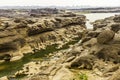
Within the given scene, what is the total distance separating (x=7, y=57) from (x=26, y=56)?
470 cm

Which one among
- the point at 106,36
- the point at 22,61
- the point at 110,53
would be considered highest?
the point at 106,36

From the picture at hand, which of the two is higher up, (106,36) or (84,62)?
(106,36)

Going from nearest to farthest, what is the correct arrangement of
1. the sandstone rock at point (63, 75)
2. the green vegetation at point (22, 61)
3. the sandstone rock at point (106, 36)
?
the sandstone rock at point (63, 75), the sandstone rock at point (106, 36), the green vegetation at point (22, 61)

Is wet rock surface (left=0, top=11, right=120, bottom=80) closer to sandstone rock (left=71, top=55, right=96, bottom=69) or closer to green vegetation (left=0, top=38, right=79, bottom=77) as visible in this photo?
sandstone rock (left=71, top=55, right=96, bottom=69)

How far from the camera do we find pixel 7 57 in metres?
65.5

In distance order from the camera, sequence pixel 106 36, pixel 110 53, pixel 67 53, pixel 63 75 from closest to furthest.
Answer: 1. pixel 63 75
2. pixel 110 53
3. pixel 106 36
4. pixel 67 53

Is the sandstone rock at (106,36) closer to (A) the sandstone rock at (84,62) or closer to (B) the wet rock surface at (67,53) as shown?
(B) the wet rock surface at (67,53)

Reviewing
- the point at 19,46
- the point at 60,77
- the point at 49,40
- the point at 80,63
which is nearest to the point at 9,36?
the point at 19,46

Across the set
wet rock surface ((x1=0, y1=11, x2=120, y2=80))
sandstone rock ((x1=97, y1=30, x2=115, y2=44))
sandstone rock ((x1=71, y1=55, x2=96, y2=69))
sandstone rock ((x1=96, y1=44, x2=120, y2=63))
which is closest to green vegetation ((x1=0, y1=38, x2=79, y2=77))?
wet rock surface ((x1=0, y1=11, x2=120, y2=80))

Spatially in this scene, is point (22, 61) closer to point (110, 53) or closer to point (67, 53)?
point (67, 53)

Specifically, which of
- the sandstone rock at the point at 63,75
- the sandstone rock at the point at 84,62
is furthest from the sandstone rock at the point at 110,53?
the sandstone rock at the point at 63,75

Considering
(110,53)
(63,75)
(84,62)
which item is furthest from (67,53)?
(63,75)

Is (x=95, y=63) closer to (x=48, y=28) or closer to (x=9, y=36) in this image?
(x=9, y=36)

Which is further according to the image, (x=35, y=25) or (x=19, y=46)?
(x=35, y=25)
